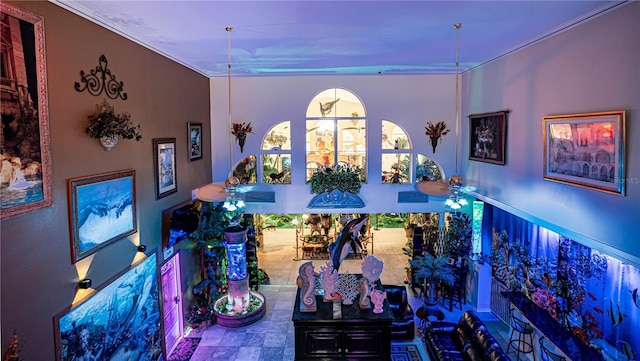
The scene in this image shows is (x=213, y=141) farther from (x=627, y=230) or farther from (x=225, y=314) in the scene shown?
(x=627, y=230)

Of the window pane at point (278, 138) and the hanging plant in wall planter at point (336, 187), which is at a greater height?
the window pane at point (278, 138)

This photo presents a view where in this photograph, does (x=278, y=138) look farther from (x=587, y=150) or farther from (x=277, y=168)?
(x=587, y=150)

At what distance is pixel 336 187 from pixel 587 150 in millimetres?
6135

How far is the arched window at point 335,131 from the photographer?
10.6 metres

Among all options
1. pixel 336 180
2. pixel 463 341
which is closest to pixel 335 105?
pixel 336 180

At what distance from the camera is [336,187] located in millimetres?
10586

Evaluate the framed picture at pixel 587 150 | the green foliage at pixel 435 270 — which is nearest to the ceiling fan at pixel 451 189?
the framed picture at pixel 587 150

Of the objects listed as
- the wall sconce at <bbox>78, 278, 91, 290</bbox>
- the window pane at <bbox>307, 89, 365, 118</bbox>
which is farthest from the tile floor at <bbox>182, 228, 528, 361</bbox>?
the window pane at <bbox>307, 89, 365, 118</bbox>

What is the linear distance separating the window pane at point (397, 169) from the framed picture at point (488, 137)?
1.71 meters

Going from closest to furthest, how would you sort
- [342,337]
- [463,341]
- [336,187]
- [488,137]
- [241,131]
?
[342,337] → [463,341] → [488,137] → [241,131] → [336,187]

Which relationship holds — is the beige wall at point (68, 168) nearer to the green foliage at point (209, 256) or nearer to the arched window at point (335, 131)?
the green foliage at point (209, 256)

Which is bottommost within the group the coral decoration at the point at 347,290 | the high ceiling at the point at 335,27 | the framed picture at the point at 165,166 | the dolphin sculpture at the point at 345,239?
the coral decoration at the point at 347,290

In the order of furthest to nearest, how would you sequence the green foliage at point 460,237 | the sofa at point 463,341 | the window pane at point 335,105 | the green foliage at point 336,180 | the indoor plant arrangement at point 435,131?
the window pane at point 335,105
the green foliage at point 336,180
the indoor plant arrangement at point 435,131
the green foliage at point 460,237
the sofa at point 463,341

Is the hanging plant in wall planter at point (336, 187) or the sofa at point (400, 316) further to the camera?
the hanging plant in wall planter at point (336, 187)
